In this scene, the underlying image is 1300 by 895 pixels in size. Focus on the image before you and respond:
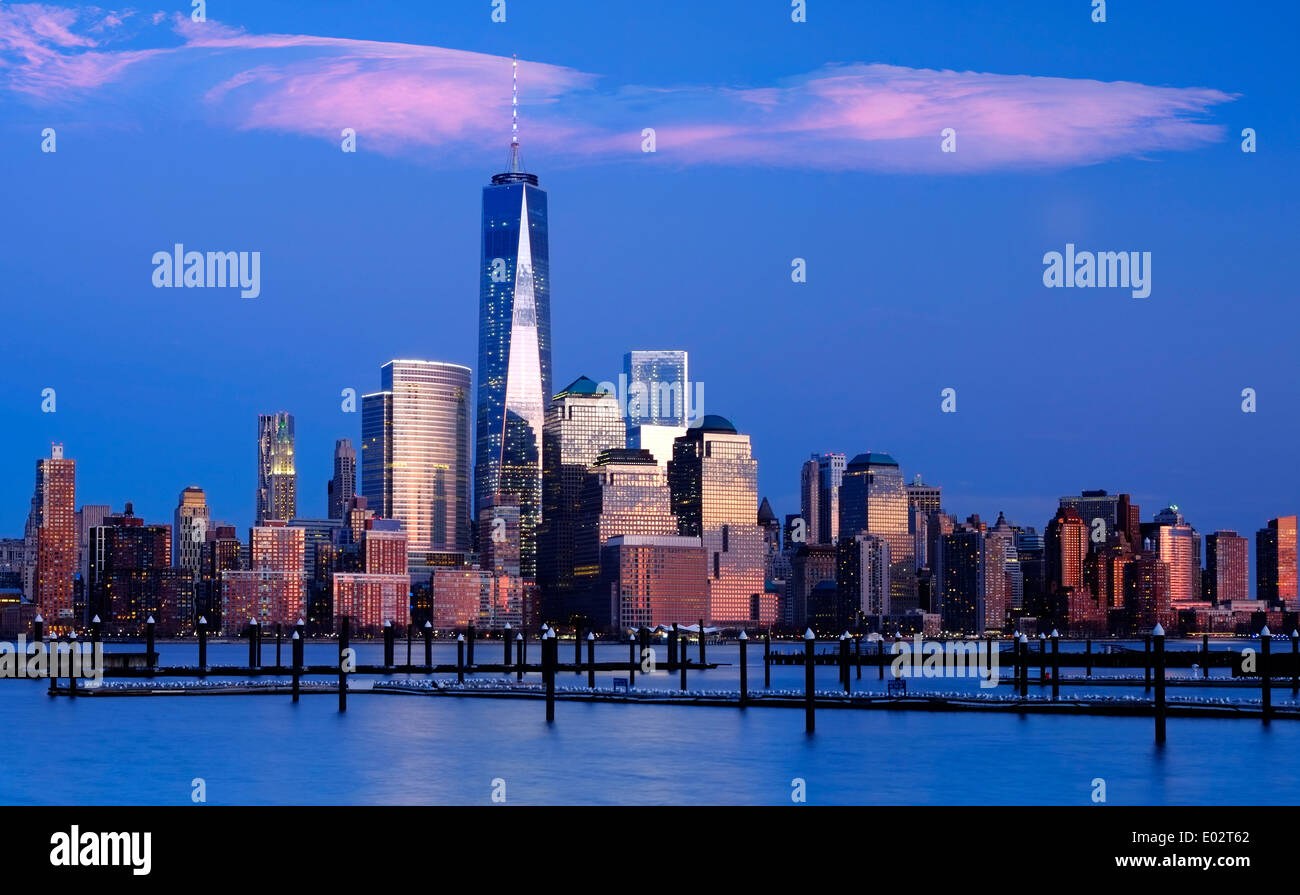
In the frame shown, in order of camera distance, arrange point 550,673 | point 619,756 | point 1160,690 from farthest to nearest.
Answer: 1. point 550,673
2. point 619,756
3. point 1160,690

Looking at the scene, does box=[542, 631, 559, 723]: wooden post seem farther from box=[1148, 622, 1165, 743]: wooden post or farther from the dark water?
box=[1148, 622, 1165, 743]: wooden post

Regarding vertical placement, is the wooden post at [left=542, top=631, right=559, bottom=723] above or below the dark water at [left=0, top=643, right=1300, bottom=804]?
above

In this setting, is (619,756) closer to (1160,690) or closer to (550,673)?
(550,673)

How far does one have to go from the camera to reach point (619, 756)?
7181cm

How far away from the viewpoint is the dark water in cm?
6053

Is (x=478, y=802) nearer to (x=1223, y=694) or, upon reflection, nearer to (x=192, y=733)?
(x=192, y=733)

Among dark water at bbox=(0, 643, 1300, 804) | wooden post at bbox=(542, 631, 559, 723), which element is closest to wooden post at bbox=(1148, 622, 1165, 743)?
dark water at bbox=(0, 643, 1300, 804)

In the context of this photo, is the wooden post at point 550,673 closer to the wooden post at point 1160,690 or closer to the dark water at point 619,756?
the dark water at point 619,756

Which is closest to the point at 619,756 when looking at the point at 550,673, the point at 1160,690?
the point at 550,673

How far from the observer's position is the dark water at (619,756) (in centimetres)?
6053
